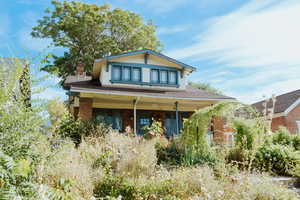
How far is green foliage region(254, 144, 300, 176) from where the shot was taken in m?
6.97

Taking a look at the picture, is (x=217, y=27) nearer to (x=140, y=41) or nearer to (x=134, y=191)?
(x=134, y=191)

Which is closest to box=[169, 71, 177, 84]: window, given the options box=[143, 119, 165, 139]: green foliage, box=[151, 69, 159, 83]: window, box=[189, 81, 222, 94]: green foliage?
box=[151, 69, 159, 83]: window

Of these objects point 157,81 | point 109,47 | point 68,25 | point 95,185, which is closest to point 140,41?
point 109,47

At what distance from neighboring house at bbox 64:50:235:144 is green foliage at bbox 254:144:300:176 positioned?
622 centimetres

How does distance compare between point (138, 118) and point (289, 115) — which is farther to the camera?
point (289, 115)

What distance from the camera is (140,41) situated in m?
25.2

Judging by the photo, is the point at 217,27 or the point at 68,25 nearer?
the point at 217,27

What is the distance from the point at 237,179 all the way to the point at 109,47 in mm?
21246

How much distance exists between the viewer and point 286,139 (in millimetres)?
8961

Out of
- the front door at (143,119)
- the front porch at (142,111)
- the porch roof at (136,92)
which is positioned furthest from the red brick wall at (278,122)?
the front door at (143,119)

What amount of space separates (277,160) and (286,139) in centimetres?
227

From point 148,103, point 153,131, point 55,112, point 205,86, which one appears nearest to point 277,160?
point 153,131

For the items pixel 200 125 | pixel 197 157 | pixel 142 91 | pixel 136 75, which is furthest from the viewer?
pixel 136 75

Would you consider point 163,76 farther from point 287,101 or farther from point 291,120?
point 287,101
